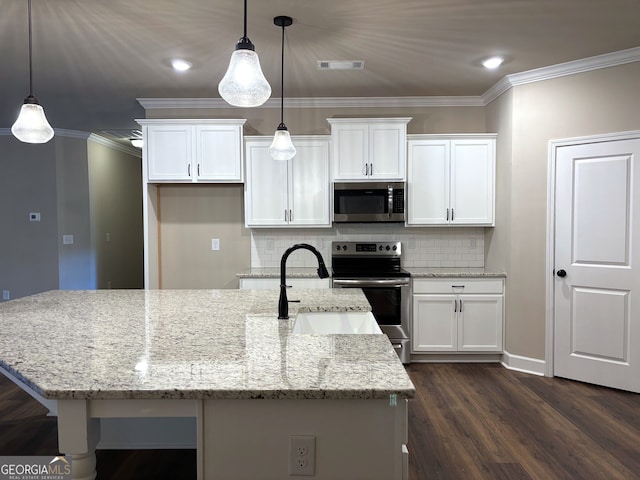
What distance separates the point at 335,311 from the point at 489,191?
259 centimetres

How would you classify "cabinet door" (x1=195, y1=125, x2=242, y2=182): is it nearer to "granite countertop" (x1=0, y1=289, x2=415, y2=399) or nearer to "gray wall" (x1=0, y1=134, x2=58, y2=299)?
"granite countertop" (x1=0, y1=289, x2=415, y2=399)

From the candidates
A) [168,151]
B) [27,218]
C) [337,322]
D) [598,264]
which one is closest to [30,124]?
[337,322]

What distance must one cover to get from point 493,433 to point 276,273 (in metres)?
2.26

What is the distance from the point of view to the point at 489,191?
3924mm

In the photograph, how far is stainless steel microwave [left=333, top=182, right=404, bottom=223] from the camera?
3.91 meters

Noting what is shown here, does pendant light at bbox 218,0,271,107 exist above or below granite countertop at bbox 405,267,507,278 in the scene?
above

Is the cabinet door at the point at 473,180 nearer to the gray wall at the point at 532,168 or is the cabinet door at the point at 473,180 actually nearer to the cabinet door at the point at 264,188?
the gray wall at the point at 532,168

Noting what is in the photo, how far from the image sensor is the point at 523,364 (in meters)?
3.60

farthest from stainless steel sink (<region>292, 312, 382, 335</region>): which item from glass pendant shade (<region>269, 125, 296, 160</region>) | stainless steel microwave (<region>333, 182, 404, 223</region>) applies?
stainless steel microwave (<region>333, 182, 404, 223</region>)

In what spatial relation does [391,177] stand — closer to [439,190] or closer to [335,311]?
[439,190]

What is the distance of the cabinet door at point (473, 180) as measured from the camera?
392cm

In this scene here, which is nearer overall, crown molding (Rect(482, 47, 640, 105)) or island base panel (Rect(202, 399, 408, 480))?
island base panel (Rect(202, 399, 408, 480))

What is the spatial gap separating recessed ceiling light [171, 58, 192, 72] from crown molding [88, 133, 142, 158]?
122 inches

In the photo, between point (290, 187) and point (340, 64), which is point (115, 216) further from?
point (340, 64)
